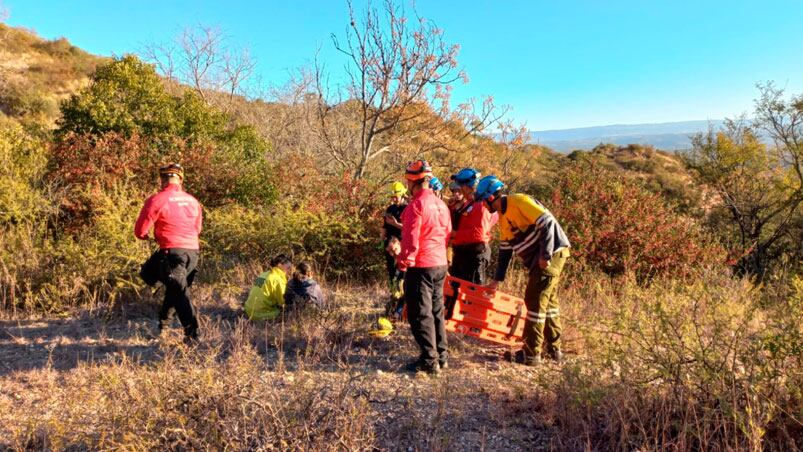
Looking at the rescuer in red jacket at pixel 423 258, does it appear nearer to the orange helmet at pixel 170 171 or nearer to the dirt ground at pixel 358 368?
the dirt ground at pixel 358 368

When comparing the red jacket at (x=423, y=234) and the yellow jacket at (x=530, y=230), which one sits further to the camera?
the yellow jacket at (x=530, y=230)

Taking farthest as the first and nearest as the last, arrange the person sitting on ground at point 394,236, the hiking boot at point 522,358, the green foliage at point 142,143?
1. the green foliage at point 142,143
2. the person sitting on ground at point 394,236
3. the hiking boot at point 522,358

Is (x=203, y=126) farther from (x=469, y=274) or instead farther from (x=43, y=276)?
(x=469, y=274)

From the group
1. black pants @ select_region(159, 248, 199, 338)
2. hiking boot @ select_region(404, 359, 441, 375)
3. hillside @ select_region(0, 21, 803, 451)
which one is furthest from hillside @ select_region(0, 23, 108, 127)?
hiking boot @ select_region(404, 359, 441, 375)

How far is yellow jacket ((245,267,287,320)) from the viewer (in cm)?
523

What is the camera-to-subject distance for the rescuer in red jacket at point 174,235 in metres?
4.48

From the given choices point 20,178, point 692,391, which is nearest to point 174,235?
point 20,178

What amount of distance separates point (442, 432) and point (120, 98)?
9.56m

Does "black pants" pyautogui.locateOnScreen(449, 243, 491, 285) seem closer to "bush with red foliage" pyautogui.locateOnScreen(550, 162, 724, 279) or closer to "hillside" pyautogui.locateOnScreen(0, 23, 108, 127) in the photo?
"bush with red foliage" pyautogui.locateOnScreen(550, 162, 724, 279)

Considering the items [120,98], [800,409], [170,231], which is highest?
[120,98]

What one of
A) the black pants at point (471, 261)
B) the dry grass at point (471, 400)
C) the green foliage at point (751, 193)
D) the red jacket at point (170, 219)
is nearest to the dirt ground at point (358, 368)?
the dry grass at point (471, 400)

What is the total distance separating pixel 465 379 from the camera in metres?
3.95

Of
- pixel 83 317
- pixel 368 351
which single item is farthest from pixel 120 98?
pixel 368 351

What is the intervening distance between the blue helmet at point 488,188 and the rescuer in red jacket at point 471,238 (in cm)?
53
